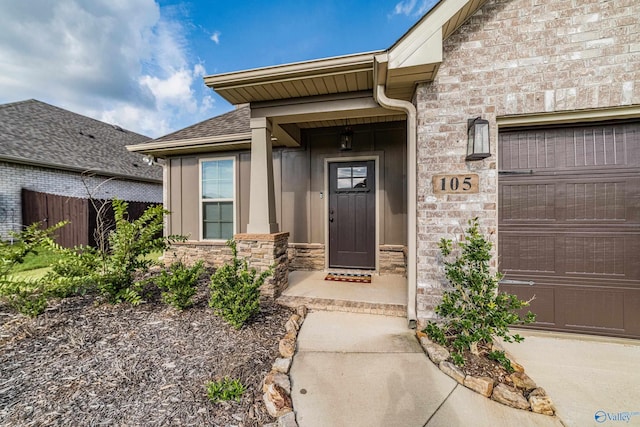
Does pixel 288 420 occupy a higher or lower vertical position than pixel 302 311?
lower

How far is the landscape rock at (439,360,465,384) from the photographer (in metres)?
1.84

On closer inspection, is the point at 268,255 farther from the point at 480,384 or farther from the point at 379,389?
the point at 480,384

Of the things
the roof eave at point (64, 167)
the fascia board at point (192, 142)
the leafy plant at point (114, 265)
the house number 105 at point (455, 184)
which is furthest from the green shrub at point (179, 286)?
the roof eave at point (64, 167)

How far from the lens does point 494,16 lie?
240cm

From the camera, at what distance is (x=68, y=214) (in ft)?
21.5

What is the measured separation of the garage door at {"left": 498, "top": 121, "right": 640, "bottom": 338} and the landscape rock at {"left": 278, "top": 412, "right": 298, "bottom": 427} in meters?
2.46

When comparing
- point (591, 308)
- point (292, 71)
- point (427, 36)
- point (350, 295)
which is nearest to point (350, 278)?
point (350, 295)

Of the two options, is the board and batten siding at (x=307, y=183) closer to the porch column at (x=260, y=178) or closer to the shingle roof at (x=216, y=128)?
the shingle roof at (x=216, y=128)

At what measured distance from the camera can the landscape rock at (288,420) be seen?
147cm

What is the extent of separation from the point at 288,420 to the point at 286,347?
688 millimetres

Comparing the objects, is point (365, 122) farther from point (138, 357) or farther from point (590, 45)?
point (138, 357)

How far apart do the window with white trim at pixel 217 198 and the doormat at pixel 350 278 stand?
2249 mm

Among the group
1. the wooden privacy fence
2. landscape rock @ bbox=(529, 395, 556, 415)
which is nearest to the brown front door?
landscape rock @ bbox=(529, 395, 556, 415)

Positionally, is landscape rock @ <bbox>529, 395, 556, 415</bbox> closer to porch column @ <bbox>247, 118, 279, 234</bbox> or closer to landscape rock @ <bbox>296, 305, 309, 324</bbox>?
landscape rock @ <bbox>296, 305, 309, 324</bbox>
